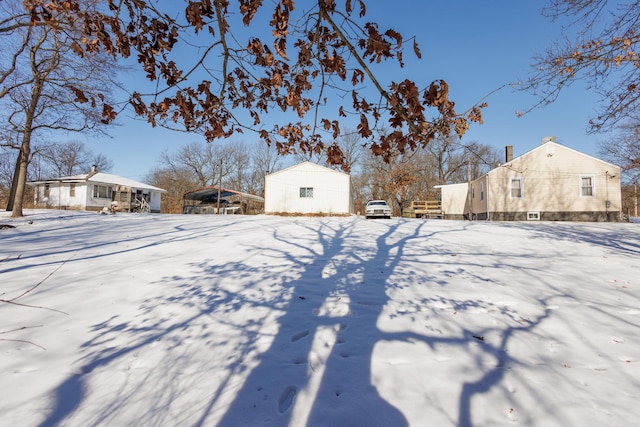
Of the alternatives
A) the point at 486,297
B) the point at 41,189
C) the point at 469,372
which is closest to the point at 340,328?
the point at 469,372

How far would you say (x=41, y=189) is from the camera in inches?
1236

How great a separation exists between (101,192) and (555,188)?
41216 mm

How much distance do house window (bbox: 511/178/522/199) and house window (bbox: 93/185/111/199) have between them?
127 ft

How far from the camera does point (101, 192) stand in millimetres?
31438

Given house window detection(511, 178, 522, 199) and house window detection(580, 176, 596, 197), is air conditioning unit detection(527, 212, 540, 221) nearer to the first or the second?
house window detection(511, 178, 522, 199)

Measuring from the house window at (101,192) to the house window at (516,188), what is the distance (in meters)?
38.6

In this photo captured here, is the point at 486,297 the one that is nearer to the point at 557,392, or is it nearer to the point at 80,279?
the point at 557,392

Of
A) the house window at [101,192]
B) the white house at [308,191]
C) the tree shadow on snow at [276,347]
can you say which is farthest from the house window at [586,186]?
the house window at [101,192]

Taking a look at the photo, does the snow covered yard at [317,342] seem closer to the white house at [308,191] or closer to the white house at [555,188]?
the white house at [555,188]

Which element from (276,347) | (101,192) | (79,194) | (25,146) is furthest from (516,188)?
(79,194)

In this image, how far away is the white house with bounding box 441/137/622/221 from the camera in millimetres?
18516

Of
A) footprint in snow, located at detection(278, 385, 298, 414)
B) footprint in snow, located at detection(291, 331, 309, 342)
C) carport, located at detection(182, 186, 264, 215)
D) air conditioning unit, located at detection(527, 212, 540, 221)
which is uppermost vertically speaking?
carport, located at detection(182, 186, 264, 215)

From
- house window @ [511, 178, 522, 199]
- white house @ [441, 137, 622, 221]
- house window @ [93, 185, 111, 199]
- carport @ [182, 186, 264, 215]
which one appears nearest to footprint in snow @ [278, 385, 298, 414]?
white house @ [441, 137, 622, 221]

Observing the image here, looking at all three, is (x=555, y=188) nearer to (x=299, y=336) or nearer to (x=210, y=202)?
(x=299, y=336)
